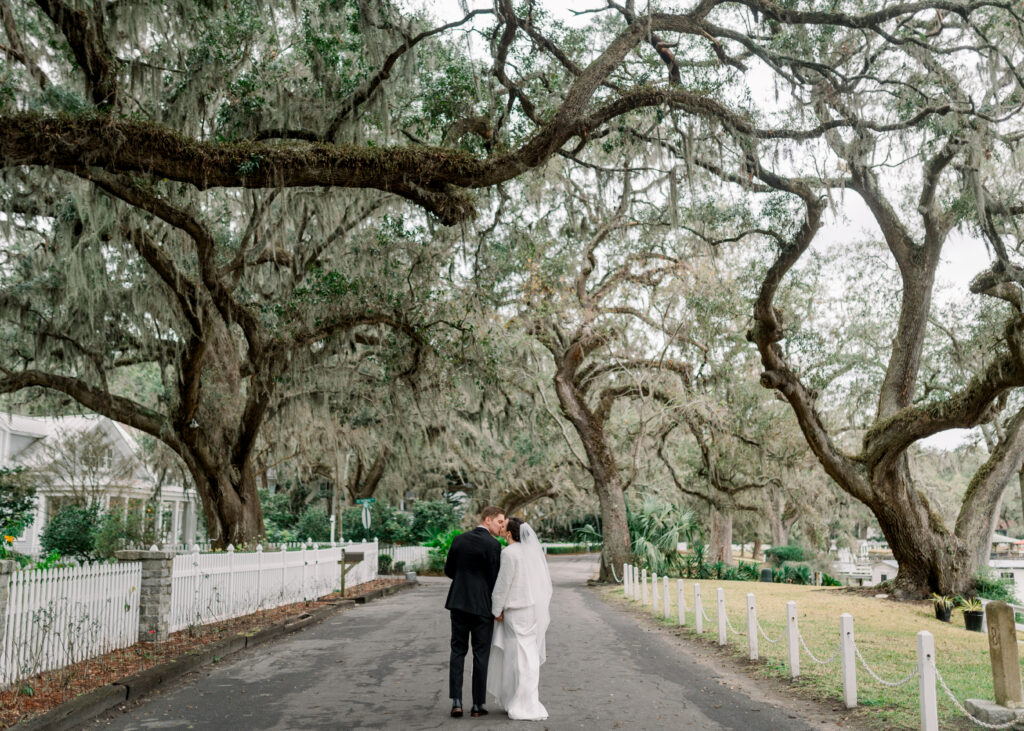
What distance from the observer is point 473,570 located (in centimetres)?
697

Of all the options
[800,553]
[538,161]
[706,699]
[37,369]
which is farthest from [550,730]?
[800,553]

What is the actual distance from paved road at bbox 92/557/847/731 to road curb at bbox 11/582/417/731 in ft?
0.54

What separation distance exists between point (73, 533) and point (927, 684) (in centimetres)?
1854

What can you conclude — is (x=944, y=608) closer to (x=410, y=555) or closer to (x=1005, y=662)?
(x=1005, y=662)

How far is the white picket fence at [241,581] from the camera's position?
11.3 m

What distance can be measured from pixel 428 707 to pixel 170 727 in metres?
2.05

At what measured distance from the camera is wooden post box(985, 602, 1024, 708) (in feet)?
19.8

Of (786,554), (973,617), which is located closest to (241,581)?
(973,617)

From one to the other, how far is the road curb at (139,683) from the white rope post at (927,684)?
20.6 ft

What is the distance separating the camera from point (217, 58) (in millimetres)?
11656

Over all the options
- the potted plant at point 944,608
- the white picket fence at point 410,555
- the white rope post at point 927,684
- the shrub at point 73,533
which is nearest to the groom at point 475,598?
the white rope post at point 927,684

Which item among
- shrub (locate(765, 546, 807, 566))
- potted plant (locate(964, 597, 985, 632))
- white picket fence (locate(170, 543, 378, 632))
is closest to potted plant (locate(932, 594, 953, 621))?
potted plant (locate(964, 597, 985, 632))

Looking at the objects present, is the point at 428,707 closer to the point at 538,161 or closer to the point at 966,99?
the point at 538,161

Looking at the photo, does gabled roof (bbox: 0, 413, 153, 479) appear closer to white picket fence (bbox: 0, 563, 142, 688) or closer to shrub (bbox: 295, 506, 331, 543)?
shrub (bbox: 295, 506, 331, 543)
